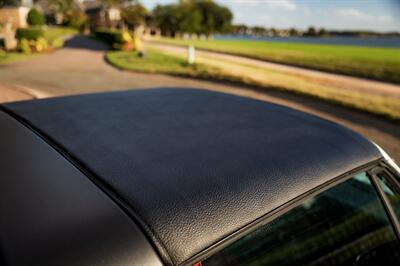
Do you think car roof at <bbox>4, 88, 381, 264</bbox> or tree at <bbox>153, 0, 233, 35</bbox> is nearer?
car roof at <bbox>4, 88, 381, 264</bbox>

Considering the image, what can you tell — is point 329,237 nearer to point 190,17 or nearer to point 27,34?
point 27,34

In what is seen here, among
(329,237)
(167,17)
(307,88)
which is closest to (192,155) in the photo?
(329,237)

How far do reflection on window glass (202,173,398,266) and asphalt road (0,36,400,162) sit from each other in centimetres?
450

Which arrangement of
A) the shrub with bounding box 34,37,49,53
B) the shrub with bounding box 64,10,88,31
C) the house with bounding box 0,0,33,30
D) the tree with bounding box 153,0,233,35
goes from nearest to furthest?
the shrub with bounding box 34,37,49,53 < the house with bounding box 0,0,33,30 < the shrub with bounding box 64,10,88,31 < the tree with bounding box 153,0,233,35

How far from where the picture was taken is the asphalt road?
8070 millimetres

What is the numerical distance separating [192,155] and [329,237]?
118cm

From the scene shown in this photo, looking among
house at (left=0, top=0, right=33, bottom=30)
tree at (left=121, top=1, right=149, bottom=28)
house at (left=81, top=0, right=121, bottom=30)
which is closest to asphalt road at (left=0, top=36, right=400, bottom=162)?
house at (left=0, top=0, right=33, bottom=30)

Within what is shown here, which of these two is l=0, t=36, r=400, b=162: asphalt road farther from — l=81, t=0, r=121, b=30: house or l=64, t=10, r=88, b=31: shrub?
l=81, t=0, r=121, b=30: house

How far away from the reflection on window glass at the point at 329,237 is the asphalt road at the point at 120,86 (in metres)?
4.50

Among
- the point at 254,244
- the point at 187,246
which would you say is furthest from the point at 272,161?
the point at 187,246

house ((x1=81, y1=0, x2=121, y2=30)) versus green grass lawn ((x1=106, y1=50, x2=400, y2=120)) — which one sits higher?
house ((x1=81, y1=0, x2=121, y2=30))

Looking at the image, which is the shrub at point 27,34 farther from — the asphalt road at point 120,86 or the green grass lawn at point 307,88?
the green grass lawn at point 307,88

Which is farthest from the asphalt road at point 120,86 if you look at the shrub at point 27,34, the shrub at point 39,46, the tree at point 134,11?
the tree at point 134,11

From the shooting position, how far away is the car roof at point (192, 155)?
109 cm
